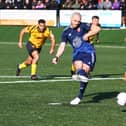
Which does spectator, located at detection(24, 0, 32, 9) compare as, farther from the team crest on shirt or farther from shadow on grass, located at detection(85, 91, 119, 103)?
the team crest on shirt

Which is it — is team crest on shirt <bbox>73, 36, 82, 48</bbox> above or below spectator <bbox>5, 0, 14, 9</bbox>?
above

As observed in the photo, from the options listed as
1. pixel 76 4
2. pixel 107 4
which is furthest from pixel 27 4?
pixel 107 4

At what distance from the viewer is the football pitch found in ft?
33.1

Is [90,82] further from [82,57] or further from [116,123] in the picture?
[116,123]

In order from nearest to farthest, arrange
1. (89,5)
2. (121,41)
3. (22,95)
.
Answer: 1. (22,95)
2. (121,41)
3. (89,5)

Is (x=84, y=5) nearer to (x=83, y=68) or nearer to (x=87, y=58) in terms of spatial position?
(x=87, y=58)

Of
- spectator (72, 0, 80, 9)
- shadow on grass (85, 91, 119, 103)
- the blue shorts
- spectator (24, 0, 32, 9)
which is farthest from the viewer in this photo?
spectator (24, 0, 32, 9)

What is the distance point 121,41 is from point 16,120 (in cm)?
2621

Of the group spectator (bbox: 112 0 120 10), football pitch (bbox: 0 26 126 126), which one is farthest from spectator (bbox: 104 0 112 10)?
football pitch (bbox: 0 26 126 126)

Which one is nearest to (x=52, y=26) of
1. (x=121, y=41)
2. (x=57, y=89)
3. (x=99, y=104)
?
(x=121, y=41)

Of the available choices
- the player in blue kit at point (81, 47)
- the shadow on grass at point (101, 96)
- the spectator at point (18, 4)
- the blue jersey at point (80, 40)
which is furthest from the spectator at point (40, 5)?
the blue jersey at point (80, 40)

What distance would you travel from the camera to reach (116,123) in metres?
9.76

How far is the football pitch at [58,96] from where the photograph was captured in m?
10.1

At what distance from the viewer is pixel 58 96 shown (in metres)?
13.2
